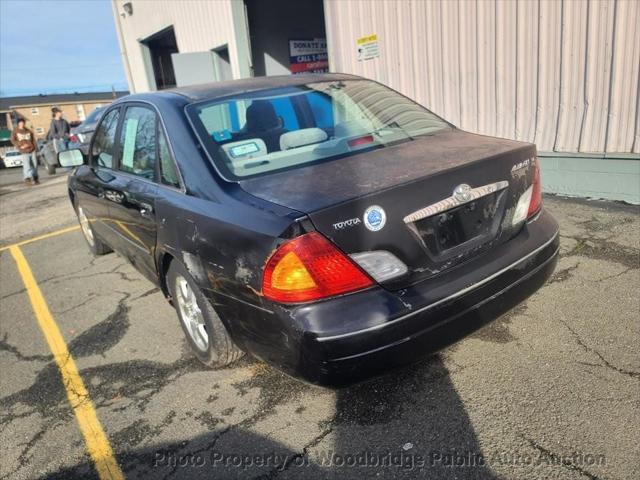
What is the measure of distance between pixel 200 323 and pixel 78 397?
0.86 m

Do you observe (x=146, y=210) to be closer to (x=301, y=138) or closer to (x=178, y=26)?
(x=301, y=138)

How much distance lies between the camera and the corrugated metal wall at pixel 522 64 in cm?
502

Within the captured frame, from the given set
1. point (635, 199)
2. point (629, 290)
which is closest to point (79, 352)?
point (629, 290)

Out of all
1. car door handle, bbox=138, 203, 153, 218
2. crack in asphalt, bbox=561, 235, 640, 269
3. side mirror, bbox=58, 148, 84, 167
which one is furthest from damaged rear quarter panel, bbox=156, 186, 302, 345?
crack in asphalt, bbox=561, 235, 640, 269

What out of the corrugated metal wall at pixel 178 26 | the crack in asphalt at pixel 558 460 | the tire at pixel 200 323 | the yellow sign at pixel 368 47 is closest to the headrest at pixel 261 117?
the tire at pixel 200 323

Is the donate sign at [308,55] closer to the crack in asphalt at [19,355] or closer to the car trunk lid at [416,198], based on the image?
the crack in asphalt at [19,355]

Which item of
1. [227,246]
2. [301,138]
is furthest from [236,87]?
[227,246]

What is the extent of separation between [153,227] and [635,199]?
15.4 feet

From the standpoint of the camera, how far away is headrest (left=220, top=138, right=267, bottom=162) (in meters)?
2.76

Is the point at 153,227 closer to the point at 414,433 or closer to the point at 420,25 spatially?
the point at 414,433

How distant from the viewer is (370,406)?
8.53 ft

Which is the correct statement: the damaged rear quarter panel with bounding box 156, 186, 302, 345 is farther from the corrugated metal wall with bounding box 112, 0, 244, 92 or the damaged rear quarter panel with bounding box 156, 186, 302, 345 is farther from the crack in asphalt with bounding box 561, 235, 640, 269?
the corrugated metal wall with bounding box 112, 0, 244, 92

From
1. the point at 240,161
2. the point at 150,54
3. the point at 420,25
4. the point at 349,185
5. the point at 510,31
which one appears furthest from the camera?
the point at 150,54

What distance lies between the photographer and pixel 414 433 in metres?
2.38
